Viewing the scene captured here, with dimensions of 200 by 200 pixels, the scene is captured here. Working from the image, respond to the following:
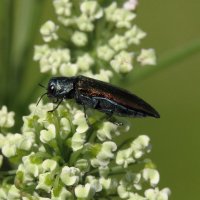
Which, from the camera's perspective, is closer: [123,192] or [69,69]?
[123,192]

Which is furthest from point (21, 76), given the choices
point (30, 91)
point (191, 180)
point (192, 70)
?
point (192, 70)

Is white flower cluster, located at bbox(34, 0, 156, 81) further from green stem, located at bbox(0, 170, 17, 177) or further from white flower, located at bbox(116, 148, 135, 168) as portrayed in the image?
green stem, located at bbox(0, 170, 17, 177)

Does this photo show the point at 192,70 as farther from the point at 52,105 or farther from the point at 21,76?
the point at 52,105

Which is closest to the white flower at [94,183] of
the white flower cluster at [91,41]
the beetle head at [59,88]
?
the beetle head at [59,88]

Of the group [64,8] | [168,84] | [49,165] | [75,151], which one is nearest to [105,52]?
[64,8]

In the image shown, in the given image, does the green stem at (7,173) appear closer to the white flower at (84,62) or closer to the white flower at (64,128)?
the white flower at (64,128)

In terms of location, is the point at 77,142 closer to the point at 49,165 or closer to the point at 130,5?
the point at 49,165

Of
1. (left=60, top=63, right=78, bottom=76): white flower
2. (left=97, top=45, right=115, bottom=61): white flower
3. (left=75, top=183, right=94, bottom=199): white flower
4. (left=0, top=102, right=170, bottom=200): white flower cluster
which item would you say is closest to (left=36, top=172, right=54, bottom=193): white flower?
(left=0, top=102, right=170, bottom=200): white flower cluster
